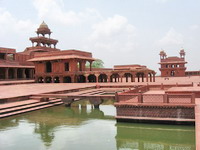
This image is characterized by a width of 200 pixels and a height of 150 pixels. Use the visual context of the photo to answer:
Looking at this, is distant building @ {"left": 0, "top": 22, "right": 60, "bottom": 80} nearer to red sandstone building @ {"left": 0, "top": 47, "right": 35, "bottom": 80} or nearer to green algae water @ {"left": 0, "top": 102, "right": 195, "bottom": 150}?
red sandstone building @ {"left": 0, "top": 47, "right": 35, "bottom": 80}

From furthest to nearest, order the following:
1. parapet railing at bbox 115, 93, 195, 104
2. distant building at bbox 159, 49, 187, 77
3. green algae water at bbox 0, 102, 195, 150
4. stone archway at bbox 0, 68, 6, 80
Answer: distant building at bbox 159, 49, 187, 77, stone archway at bbox 0, 68, 6, 80, parapet railing at bbox 115, 93, 195, 104, green algae water at bbox 0, 102, 195, 150

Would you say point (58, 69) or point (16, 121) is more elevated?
point (58, 69)

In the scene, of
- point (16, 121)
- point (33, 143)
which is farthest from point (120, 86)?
point (33, 143)

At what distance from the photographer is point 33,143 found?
26.5 ft

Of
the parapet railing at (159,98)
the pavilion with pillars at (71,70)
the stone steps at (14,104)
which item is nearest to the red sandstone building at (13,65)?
the pavilion with pillars at (71,70)

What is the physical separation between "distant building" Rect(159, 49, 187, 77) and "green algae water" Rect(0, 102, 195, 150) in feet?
153

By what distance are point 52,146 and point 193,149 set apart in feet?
15.8

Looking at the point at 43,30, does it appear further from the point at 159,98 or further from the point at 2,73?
the point at 159,98

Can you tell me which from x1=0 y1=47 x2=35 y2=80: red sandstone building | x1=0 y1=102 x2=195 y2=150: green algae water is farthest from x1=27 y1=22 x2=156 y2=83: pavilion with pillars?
x1=0 y1=102 x2=195 y2=150: green algae water

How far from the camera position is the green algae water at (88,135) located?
7.75 metres

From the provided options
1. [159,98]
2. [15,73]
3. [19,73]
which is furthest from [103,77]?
[159,98]

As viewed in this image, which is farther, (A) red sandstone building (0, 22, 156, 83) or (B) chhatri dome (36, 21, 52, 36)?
(B) chhatri dome (36, 21, 52, 36)

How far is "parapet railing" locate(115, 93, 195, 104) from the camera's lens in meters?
9.38

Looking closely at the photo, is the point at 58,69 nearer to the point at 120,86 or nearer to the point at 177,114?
the point at 120,86
